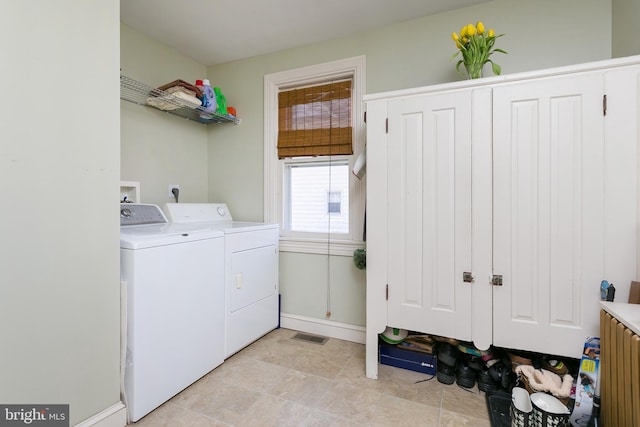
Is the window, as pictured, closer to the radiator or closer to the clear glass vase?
the clear glass vase

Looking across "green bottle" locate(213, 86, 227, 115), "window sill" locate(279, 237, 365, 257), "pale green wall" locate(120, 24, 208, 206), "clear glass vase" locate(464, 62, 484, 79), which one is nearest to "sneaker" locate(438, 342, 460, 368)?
"window sill" locate(279, 237, 365, 257)

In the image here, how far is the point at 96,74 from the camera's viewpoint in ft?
4.51

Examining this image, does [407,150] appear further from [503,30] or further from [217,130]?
[217,130]

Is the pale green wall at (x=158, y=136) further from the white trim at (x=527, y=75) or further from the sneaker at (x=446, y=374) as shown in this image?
the sneaker at (x=446, y=374)

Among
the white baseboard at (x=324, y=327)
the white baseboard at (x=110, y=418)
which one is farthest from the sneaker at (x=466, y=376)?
the white baseboard at (x=110, y=418)

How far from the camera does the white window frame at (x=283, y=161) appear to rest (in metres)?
2.38

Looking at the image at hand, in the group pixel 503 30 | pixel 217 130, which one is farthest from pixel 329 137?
pixel 503 30

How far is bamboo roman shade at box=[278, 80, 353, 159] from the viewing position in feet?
8.04

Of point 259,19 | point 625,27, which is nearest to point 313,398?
point 259,19

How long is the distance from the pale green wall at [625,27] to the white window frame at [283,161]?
152cm

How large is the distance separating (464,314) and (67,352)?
1962 millimetres

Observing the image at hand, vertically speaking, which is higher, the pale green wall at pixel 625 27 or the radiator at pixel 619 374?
the pale green wall at pixel 625 27

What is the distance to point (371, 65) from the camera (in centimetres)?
233

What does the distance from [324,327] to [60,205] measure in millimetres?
2000
